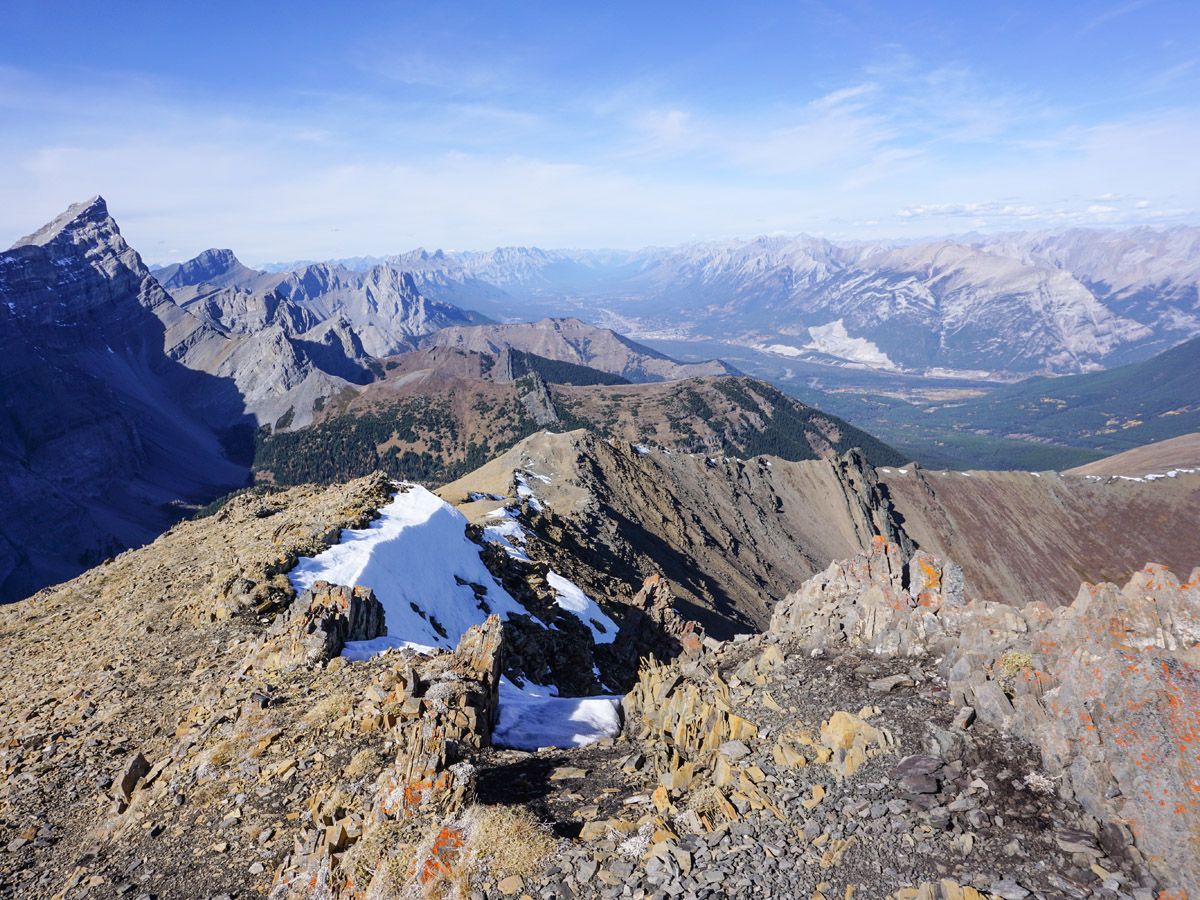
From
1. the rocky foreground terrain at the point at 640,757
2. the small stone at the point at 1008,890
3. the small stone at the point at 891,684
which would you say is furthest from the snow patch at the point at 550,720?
the small stone at the point at 1008,890

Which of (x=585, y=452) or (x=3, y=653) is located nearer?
(x=3, y=653)

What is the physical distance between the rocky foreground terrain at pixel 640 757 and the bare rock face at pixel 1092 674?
0.18ft

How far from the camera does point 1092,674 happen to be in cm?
1320

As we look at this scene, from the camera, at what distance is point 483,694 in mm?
18719

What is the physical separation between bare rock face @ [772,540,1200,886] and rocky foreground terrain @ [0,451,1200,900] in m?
0.05

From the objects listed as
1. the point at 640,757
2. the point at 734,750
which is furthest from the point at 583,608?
the point at 734,750

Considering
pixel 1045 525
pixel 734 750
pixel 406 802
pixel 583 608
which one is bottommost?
pixel 1045 525

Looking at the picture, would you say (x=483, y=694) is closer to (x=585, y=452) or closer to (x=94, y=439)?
(x=585, y=452)

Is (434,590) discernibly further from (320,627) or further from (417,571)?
(320,627)

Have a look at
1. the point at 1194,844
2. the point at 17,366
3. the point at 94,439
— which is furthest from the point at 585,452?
the point at 17,366

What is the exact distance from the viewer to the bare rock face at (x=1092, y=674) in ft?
36.5

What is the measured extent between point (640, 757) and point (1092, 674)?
34.1ft

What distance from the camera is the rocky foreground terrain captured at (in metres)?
11.6

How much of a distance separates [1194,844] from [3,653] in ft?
126
